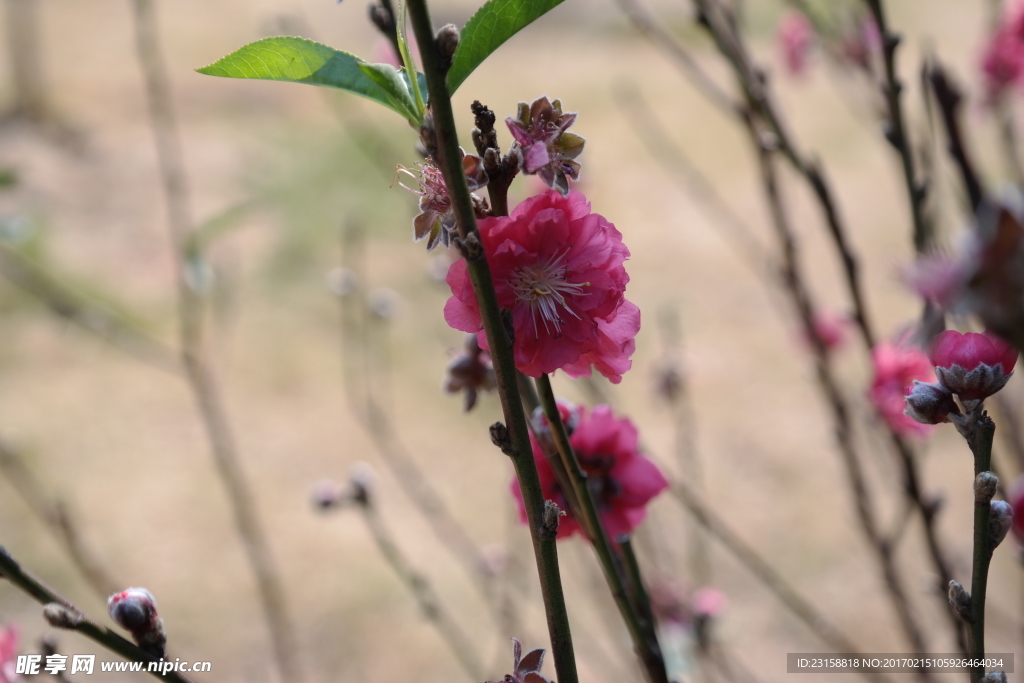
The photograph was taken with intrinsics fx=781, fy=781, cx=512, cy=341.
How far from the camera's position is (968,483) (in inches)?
60.6

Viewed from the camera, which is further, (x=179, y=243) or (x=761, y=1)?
(x=761, y=1)

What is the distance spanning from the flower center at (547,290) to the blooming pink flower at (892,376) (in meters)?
0.47

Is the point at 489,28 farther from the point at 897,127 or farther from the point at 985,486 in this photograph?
the point at 897,127

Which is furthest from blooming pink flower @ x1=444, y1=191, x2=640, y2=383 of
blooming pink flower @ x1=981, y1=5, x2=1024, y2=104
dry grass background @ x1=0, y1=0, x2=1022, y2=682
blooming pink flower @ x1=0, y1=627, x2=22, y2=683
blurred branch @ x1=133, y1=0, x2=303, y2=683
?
blooming pink flower @ x1=981, y1=5, x2=1024, y2=104

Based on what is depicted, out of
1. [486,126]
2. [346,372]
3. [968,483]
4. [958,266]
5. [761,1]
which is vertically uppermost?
[761,1]

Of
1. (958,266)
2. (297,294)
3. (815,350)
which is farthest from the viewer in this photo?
(297,294)

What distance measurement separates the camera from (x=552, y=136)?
1.17 ft

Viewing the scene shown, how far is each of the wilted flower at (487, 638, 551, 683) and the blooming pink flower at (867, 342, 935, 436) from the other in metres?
0.51

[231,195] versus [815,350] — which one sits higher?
[231,195]

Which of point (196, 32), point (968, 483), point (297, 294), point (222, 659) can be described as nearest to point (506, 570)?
point (222, 659)

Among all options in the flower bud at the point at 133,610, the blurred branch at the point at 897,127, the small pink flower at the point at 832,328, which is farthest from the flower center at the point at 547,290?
the small pink flower at the point at 832,328

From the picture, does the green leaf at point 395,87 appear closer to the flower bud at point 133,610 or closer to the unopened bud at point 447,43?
the unopened bud at point 447,43

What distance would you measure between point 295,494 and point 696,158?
5.68 feet

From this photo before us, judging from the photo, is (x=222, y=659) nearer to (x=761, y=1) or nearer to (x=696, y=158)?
(x=696, y=158)
